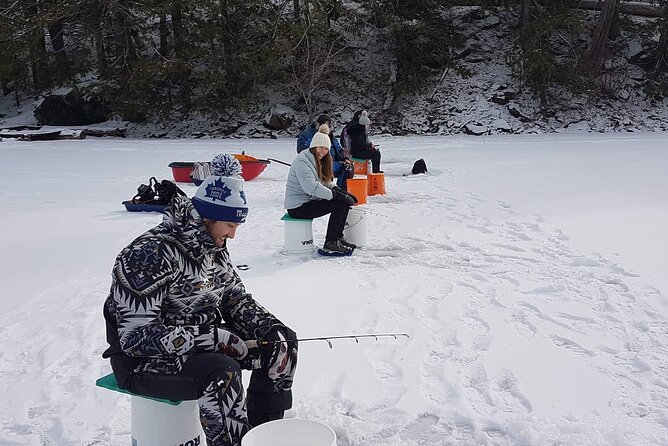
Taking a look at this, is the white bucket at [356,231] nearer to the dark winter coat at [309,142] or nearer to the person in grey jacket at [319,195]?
the person in grey jacket at [319,195]

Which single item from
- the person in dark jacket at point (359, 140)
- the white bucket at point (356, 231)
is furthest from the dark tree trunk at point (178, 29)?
the white bucket at point (356, 231)

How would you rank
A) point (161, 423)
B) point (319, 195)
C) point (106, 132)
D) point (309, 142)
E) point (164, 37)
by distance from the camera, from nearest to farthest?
point (161, 423), point (319, 195), point (309, 142), point (106, 132), point (164, 37)

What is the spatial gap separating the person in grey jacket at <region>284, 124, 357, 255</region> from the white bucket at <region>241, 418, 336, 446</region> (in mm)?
3505

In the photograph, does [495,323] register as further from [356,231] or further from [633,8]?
[633,8]

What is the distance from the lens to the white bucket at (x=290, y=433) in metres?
2.11

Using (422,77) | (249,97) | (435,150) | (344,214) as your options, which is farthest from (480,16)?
(344,214)

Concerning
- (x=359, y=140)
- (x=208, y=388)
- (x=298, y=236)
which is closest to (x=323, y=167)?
(x=298, y=236)

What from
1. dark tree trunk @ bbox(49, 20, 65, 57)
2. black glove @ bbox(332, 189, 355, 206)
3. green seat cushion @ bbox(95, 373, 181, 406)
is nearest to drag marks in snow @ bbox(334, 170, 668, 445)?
black glove @ bbox(332, 189, 355, 206)

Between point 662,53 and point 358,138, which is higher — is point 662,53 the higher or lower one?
the higher one

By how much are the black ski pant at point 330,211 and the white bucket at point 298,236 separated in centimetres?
11

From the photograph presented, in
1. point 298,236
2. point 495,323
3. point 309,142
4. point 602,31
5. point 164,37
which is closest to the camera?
point 495,323

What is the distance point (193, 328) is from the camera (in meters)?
2.27

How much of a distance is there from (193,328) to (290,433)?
505 mm

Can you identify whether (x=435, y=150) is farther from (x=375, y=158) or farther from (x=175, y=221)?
(x=175, y=221)
